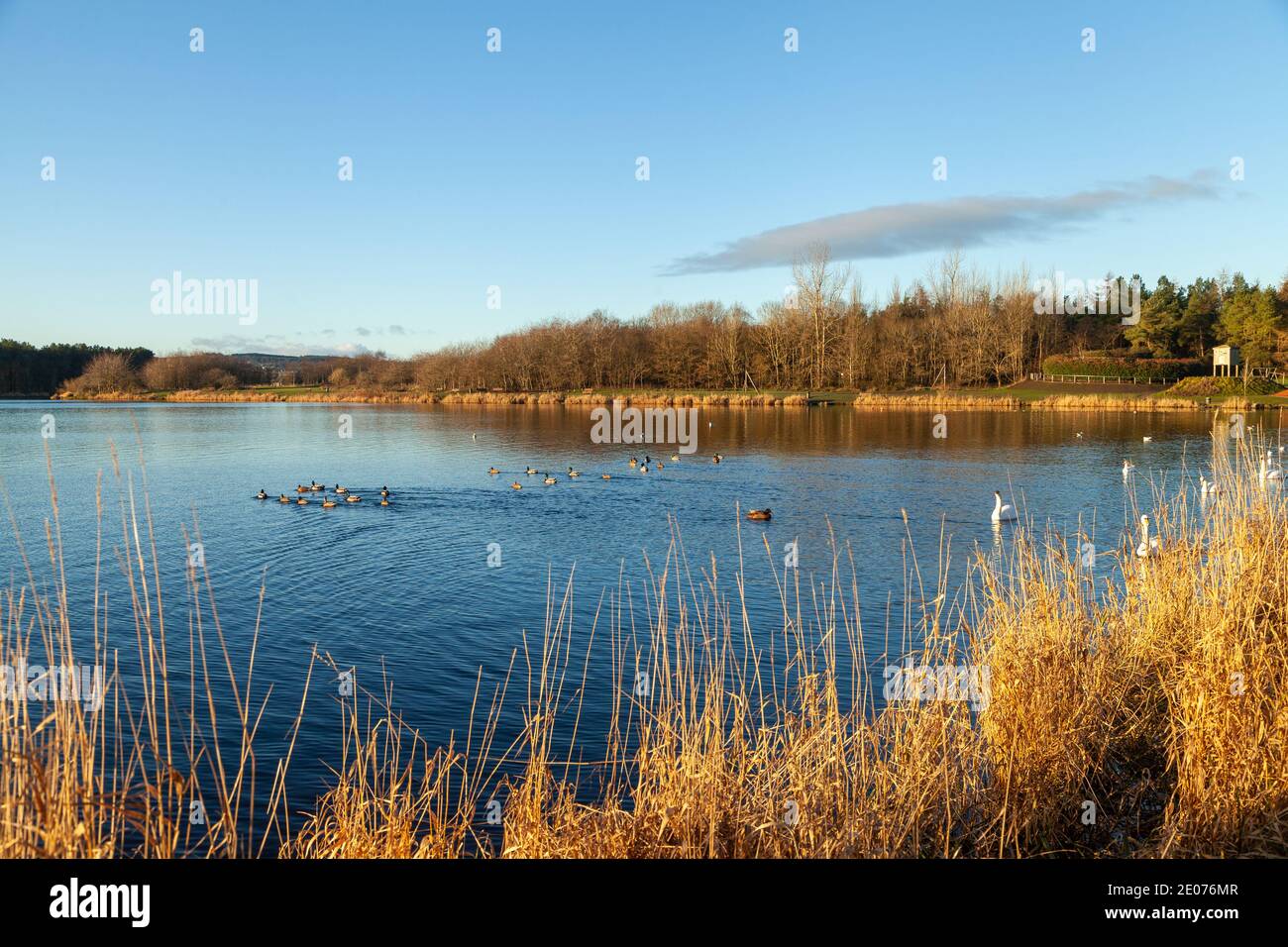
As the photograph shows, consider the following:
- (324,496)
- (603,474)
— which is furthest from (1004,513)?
(324,496)

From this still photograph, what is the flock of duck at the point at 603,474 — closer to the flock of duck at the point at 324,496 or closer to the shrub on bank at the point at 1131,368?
the flock of duck at the point at 324,496

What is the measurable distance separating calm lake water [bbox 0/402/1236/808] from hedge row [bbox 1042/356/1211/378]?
3230cm

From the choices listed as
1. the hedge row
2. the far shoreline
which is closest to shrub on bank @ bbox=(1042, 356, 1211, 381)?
the hedge row

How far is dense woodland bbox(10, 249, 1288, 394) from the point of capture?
79.6 m

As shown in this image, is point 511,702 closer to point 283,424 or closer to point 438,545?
point 438,545

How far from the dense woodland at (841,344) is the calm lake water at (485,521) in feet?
108

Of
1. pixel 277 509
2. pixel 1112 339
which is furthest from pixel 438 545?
pixel 1112 339

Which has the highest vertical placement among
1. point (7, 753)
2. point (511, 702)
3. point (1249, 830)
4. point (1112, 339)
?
point (1112, 339)

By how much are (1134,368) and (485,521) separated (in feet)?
243

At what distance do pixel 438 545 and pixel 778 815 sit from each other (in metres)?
15.1

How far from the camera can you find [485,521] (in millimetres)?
22562

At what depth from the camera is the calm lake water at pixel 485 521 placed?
11.8 m

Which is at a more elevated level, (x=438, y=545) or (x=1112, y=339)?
(x=1112, y=339)
